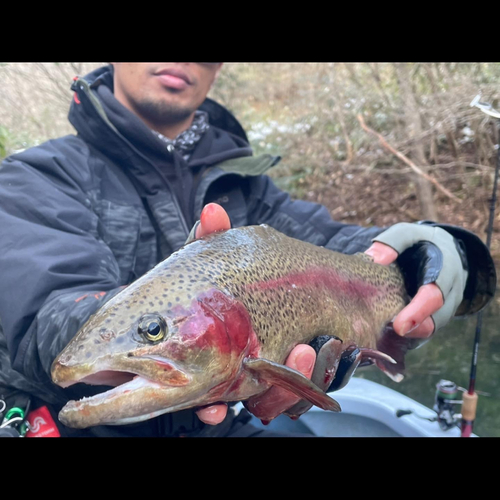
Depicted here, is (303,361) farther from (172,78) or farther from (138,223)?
(172,78)

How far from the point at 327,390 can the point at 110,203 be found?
3.15 ft

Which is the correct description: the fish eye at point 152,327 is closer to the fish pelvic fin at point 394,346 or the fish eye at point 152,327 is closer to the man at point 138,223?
the man at point 138,223

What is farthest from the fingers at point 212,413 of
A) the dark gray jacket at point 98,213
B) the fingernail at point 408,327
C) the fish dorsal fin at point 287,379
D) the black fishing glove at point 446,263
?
the black fishing glove at point 446,263

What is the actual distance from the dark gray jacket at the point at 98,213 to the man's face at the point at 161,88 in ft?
0.40

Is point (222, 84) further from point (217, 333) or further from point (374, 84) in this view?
point (217, 333)

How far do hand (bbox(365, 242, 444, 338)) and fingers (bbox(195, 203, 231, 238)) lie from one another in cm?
73

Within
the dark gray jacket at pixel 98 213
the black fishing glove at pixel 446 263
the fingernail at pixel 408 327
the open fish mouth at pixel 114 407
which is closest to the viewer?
the open fish mouth at pixel 114 407

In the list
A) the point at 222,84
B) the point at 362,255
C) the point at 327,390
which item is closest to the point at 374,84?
the point at 222,84

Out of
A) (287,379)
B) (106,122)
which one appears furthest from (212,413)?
(106,122)

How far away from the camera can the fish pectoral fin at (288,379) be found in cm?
105

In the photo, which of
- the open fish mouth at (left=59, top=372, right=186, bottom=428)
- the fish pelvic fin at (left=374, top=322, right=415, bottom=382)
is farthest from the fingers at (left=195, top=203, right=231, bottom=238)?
the fish pelvic fin at (left=374, top=322, right=415, bottom=382)

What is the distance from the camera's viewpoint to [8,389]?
4.89ft

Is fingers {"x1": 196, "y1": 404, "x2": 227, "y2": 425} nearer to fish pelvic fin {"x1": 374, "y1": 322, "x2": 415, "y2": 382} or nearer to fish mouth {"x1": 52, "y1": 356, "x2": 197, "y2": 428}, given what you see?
fish mouth {"x1": 52, "y1": 356, "x2": 197, "y2": 428}

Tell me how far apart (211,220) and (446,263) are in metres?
0.96
